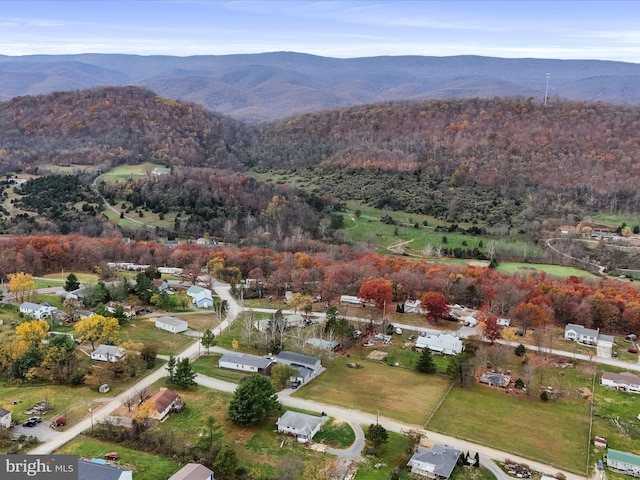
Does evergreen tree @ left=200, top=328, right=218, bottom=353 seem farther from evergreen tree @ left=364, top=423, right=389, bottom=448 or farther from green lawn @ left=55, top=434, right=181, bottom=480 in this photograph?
evergreen tree @ left=364, top=423, right=389, bottom=448

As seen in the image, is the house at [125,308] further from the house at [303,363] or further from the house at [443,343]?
the house at [443,343]

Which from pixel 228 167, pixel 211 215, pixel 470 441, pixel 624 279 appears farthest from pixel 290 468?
pixel 228 167

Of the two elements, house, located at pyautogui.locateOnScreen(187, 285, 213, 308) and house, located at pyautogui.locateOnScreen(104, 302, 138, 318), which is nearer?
house, located at pyautogui.locateOnScreen(104, 302, 138, 318)

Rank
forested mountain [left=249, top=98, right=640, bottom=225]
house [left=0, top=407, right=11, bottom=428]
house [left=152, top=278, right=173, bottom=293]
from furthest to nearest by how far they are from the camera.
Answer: forested mountain [left=249, top=98, right=640, bottom=225], house [left=152, top=278, right=173, bottom=293], house [left=0, top=407, right=11, bottom=428]

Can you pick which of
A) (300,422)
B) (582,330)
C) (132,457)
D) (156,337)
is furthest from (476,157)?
(132,457)

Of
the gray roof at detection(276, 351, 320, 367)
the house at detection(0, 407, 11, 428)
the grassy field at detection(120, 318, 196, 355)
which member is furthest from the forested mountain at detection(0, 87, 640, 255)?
the house at detection(0, 407, 11, 428)

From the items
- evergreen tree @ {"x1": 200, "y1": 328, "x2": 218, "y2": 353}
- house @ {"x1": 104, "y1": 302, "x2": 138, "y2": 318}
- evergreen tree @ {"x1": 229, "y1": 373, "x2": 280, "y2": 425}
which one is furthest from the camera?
house @ {"x1": 104, "y1": 302, "x2": 138, "y2": 318}

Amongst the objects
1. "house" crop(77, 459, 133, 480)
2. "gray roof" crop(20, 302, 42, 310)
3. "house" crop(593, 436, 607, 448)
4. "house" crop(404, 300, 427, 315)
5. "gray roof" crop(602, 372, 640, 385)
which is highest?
"house" crop(77, 459, 133, 480)
